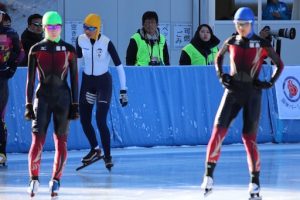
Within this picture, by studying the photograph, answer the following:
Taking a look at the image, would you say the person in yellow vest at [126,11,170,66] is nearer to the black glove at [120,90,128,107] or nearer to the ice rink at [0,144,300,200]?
the ice rink at [0,144,300,200]

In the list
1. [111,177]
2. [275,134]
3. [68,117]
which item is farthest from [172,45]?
[68,117]

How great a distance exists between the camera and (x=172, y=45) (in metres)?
21.8

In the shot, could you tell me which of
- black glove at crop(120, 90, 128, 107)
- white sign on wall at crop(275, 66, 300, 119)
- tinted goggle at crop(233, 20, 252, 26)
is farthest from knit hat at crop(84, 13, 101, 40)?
white sign on wall at crop(275, 66, 300, 119)

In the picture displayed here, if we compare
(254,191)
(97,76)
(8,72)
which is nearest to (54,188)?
(254,191)

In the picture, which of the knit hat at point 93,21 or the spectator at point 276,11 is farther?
the spectator at point 276,11

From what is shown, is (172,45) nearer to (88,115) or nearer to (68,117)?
(88,115)

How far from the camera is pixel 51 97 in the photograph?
10.7m

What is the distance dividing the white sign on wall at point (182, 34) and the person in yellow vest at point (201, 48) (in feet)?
16.9

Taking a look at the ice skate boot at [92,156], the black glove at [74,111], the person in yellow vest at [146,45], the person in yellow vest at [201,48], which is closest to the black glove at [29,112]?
the black glove at [74,111]

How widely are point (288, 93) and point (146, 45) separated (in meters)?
2.57

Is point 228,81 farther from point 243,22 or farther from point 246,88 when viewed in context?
point 243,22

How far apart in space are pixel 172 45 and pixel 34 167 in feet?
37.6

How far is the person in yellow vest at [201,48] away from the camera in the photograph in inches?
653

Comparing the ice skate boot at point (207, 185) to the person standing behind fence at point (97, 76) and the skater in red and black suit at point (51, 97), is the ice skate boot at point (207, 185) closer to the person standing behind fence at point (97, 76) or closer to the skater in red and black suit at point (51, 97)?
the skater in red and black suit at point (51, 97)
